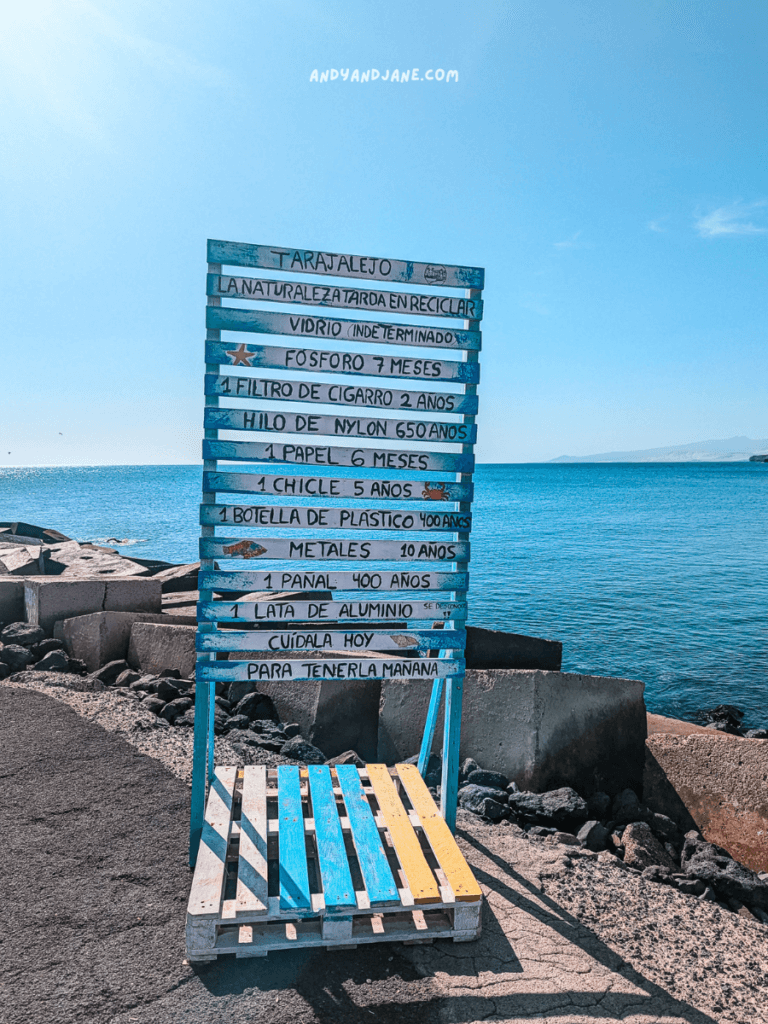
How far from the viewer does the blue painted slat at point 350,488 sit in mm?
4281

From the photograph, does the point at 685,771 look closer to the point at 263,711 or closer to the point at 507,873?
the point at 507,873

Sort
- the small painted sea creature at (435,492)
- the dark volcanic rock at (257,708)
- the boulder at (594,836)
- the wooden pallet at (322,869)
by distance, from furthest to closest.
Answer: the dark volcanic rock at (257,708) → the boulder at (594,836) → the small painted sea creature at (435,492) → the wooden pallet at (322,869)

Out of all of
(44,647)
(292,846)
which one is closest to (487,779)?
(292,846)

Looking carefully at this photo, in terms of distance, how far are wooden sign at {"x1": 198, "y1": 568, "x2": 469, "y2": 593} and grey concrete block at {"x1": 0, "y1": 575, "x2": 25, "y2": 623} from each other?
6717mm

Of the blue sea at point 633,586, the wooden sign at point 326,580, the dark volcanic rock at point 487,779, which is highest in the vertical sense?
the wooden sign at point 326,580

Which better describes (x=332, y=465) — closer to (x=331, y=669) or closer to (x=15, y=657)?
(x=331, y=669)

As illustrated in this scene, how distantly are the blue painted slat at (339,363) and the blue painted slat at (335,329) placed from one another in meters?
0.09

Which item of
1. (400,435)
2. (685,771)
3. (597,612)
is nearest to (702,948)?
(685,771)

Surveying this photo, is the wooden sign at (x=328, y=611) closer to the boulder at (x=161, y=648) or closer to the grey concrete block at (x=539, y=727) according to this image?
the grey concrete block at (x=539, y=727)

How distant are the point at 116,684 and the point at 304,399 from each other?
17.6 ft

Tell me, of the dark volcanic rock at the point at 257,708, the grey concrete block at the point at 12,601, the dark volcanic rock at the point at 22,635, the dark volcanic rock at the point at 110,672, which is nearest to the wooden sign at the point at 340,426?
the dark volcanic rock at the point at 257,708

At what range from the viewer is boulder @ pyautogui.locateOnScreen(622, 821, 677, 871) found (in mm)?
5398

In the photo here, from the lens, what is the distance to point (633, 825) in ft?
19.0

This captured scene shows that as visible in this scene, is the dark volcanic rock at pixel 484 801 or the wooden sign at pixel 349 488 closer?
the wooden sign at pixel 349 488
